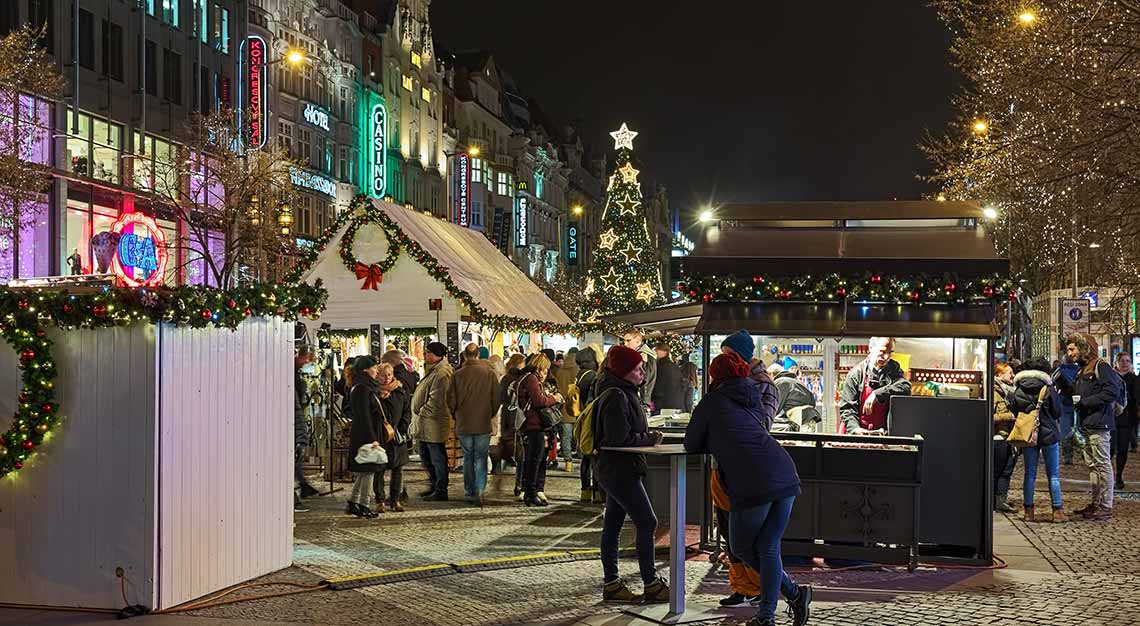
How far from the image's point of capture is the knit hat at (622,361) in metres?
9.80

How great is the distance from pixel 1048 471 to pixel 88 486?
10425 millimetres

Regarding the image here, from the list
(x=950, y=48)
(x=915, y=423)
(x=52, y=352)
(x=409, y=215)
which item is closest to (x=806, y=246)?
(x=915, y=423)

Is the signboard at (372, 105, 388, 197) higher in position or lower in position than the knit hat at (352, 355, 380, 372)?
higher

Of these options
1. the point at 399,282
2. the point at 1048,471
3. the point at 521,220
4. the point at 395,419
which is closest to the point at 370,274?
the point at 399,282

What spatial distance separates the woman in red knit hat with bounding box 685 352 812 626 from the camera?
865cm

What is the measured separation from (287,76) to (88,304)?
52551mm

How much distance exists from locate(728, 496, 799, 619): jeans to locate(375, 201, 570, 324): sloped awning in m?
14.0

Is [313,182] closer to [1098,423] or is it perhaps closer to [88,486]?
[1098,423]

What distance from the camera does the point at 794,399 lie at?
42.3 ft

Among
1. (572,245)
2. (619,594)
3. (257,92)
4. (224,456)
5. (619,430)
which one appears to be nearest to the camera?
(619,430)

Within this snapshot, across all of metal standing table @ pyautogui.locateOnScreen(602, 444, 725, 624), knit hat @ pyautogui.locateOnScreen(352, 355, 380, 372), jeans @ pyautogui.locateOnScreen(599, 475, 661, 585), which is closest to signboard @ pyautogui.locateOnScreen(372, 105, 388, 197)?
knit hat @ pyautogui.locateOnScreen(352, 355, 380, 372)

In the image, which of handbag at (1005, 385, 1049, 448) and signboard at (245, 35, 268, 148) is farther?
signboard at (245, 35, 268, 148)

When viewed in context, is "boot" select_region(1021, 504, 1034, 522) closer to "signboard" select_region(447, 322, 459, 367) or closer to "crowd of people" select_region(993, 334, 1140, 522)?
"crowd of people" select_region(993, 334, 1140, 522)

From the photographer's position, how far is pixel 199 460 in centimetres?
997
